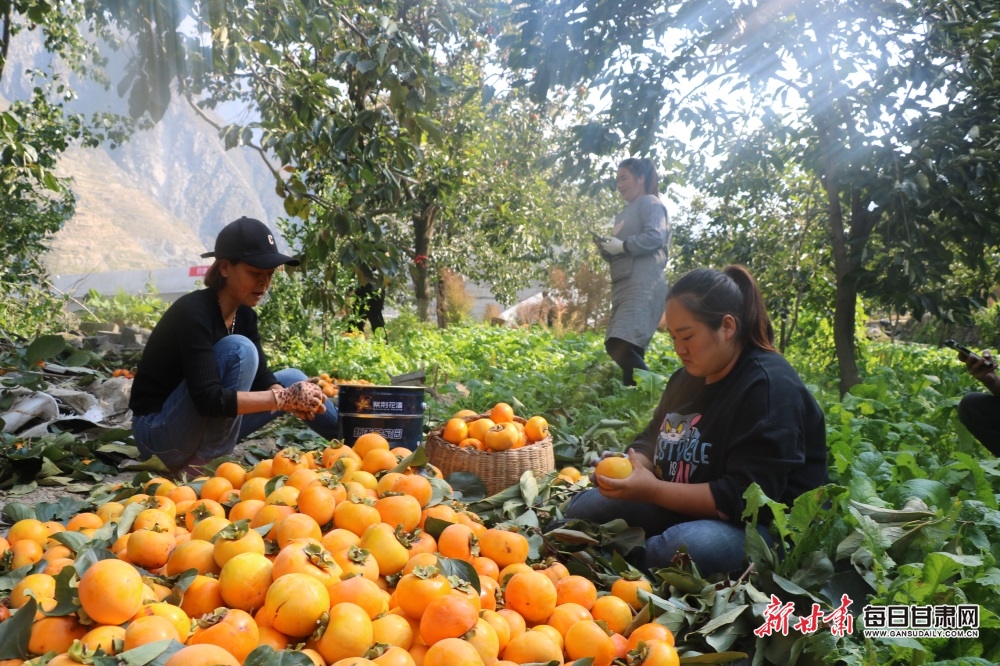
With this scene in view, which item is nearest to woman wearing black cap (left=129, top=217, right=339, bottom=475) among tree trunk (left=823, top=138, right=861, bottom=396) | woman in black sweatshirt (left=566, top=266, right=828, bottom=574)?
woman in black sweatshirt (left=566, top=266, right=828, bottom=574)

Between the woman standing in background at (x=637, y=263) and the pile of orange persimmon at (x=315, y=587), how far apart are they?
287cm

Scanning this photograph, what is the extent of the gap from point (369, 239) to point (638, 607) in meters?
2.22

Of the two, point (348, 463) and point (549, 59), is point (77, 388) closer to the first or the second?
point (348, 463)

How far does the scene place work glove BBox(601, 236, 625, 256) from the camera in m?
4.88

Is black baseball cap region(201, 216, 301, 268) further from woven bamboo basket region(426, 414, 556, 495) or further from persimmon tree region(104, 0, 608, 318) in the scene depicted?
woven bamboo basket region(426, 414, 556, 495)

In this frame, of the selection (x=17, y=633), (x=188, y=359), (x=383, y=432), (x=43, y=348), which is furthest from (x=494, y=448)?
(x=43, y=348)

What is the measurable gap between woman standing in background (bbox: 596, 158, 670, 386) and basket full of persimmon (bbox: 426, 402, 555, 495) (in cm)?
179

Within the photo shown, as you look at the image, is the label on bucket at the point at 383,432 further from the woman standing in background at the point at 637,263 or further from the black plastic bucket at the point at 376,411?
the woman standing in background at the point at 637,263

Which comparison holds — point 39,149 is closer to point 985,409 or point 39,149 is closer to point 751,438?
point 751,438

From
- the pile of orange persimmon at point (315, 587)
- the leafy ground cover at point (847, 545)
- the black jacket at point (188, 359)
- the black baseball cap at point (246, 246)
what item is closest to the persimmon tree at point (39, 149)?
the black jacket at point (188, 359)

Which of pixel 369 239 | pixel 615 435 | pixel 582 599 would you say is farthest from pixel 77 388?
pixel 582 599

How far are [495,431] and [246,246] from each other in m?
1.30

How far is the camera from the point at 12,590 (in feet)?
5.46

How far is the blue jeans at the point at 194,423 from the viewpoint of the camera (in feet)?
10.0
